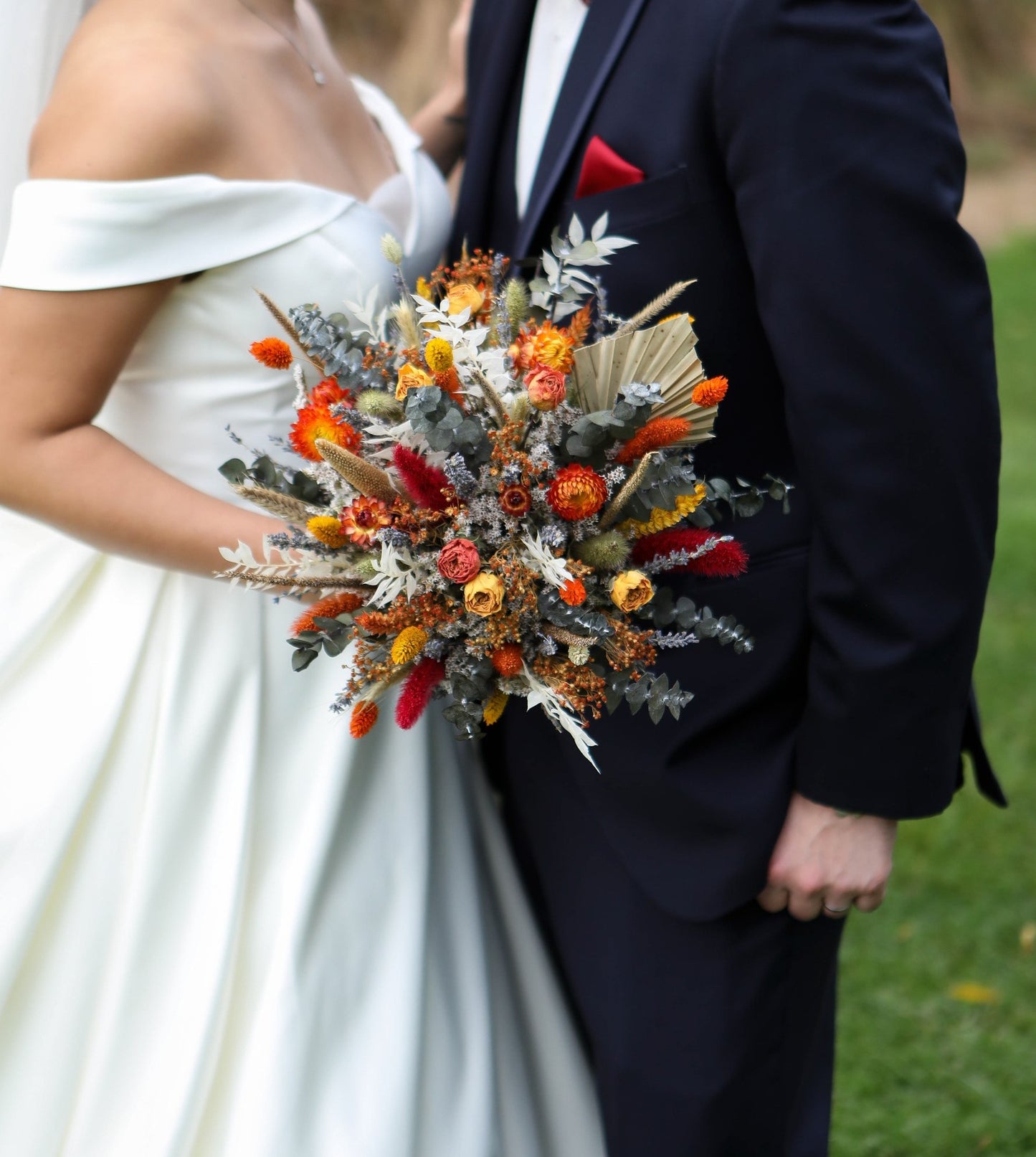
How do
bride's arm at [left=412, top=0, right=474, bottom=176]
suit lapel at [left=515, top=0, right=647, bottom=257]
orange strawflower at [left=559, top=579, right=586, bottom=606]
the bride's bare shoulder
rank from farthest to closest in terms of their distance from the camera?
bride's arm at [left=412, top=0, right=474, bottom=176], suit lapel at [left=515, top=0, right=647, bottom=257], the bride's bare shoulder, orange strawflower at [left=559, top=579, right=586, bottom=606]

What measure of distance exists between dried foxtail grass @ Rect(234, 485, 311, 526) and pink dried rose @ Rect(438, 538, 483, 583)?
23cm

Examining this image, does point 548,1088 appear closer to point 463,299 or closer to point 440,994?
point 440,994

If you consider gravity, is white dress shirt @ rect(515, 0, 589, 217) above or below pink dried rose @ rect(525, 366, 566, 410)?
above

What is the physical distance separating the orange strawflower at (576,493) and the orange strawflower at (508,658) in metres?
0.16

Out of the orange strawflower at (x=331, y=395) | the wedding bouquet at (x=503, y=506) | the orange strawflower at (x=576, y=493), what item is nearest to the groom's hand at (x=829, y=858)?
the wedding bouquet at (x=503, y=506)

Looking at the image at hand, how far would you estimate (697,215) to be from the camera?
5.33ft

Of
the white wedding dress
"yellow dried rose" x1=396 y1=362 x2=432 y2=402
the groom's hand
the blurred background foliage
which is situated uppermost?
"yellow dried rose" x1=396 y1=362 x2=432 y2=402

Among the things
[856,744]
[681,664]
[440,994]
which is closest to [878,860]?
[856,744]

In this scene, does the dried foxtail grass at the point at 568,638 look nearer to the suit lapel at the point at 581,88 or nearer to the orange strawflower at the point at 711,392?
the orange strawflower at the point at 711,392

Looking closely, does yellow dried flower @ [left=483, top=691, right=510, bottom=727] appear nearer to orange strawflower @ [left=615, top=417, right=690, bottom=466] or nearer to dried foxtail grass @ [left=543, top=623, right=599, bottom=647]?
dried foxtail grass @ [left=543, top=623, right=599, bottom=647]

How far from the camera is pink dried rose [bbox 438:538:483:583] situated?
4.33ft

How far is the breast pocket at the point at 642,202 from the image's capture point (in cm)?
162

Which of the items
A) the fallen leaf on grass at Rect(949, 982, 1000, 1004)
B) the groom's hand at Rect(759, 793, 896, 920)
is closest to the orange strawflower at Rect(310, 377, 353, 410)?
the groom's hand at Rect(759, 793, 896, 920)

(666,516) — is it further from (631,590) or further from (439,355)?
(439,355)
